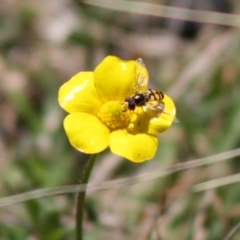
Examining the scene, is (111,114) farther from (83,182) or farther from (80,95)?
(83,182)

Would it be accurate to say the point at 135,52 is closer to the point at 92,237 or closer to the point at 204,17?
the point at 204,17

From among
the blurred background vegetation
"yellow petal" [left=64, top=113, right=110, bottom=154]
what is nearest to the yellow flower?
Result: "yellow petal" [left=64, top=113, right=110, bottom=154]

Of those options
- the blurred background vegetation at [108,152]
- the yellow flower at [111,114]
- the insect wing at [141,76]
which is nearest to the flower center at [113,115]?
the yellow flower at [111,114]

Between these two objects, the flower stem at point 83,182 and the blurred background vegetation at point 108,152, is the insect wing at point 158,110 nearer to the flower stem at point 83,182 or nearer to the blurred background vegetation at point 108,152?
the flower stem at point 83,182

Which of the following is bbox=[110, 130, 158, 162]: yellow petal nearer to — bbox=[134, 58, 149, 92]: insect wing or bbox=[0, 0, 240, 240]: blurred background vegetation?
bbox=[134, 58, 149, 92]: insect wing

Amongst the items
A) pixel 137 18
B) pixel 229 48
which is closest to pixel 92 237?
pixel 229 48

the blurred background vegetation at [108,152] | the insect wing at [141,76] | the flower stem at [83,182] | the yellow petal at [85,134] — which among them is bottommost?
the blurred background vegetation at [108,152]

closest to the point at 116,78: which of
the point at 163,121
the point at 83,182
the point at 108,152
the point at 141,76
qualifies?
the point at 141,76

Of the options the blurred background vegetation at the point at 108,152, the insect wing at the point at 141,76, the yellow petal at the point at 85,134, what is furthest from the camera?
the blurred background vegetation at the point at 108,152
